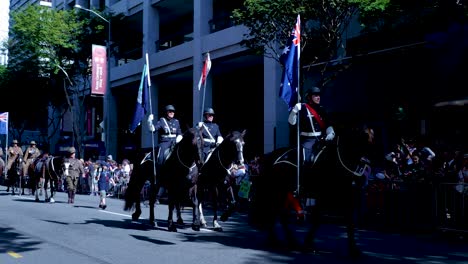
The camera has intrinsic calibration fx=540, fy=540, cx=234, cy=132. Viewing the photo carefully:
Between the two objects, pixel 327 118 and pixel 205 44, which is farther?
pixel 205 44

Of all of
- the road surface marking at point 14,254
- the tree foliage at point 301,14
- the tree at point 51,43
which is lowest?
the road surface marking at point 14,254

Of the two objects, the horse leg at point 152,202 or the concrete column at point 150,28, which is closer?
the horse leg at point 152,202

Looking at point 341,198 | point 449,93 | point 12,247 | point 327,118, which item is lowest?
point 12,247

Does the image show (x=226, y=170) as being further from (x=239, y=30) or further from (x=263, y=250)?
(x=239, y=30)

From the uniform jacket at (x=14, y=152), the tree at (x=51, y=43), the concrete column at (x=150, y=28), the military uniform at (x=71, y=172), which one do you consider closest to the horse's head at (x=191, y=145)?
the military uniform at (x=71, y=172)

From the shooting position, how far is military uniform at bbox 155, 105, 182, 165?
12508 mm

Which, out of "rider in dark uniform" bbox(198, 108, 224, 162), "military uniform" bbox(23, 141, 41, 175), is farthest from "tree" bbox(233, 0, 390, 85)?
"military uniform" bbox(23, 141, 41, 175)

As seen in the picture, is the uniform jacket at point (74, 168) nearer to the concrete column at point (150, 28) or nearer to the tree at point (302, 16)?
the tree at point (302, 16)

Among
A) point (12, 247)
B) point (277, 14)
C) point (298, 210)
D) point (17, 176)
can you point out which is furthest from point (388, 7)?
point (17, 176)

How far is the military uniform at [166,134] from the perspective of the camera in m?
12.5

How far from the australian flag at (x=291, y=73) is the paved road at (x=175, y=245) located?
9.75ft

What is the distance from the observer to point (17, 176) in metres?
25.7

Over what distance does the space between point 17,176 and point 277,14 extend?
15.1m

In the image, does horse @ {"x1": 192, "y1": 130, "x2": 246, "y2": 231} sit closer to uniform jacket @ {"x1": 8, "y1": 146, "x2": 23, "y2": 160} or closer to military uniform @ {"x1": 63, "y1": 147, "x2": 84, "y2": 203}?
military uniform @ {"x1": 63, "y1": 147, "x2": 84, "y2": 203}
